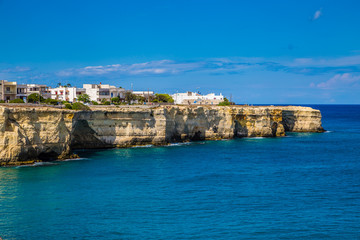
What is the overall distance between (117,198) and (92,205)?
100 inches

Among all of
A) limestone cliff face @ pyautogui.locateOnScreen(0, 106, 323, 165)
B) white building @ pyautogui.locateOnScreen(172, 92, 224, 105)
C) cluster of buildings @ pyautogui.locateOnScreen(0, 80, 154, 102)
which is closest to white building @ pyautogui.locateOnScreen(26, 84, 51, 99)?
cluster of buildings @ pyautogui.locateOnScreen(0, 80, 154, 102)

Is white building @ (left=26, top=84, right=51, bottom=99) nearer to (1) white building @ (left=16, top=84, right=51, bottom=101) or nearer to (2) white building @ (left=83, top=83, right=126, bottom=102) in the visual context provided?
(1) white building @ (left=16, top=84, right=51, bottom=101)

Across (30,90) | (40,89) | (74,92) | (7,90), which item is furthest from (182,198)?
(40,89)

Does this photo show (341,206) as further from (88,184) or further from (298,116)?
(298,116)

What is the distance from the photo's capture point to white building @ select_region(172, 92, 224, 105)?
121m

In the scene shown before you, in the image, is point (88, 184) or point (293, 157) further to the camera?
point (293, 157)

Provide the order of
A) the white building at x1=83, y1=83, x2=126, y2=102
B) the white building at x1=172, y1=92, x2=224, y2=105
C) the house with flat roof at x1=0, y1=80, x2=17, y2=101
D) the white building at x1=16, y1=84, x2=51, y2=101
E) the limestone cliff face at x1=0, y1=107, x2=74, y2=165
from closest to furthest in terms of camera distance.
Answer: the limestone cliff face at x1=0, y1=107, x2=74, y2=165
the house with flat roof at x1=0, y1=80, x2=17, y2=101
the white building at x1=16, y1=84, x2=51, y2=101
the white building at x1=83, y1=83, x2=126, y2=102
the white building at x1=172, y1=92, x2=224, y2=105

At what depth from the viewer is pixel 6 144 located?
44.2m

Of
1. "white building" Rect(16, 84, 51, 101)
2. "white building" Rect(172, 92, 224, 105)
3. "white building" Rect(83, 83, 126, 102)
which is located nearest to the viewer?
"white building" Rect(16, 84, 51, 101)

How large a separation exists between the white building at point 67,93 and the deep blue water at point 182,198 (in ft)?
166

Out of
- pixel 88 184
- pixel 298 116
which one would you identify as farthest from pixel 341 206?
pixel 298 116

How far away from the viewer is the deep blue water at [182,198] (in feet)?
84.5

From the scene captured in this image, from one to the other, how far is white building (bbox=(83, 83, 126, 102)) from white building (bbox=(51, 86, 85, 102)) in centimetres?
194

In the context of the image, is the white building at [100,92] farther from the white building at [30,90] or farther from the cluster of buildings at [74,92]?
the white building at [30,90]
